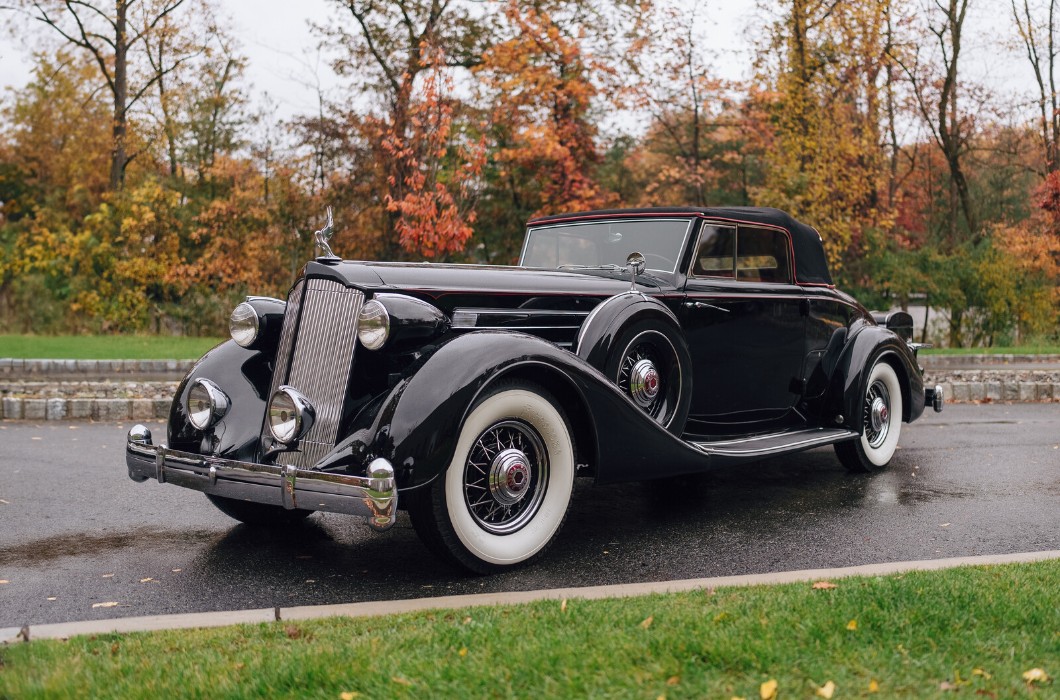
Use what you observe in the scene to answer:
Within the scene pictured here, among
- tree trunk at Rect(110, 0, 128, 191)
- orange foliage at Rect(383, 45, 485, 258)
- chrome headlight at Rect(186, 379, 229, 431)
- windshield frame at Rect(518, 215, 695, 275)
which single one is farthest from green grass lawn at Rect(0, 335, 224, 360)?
chrome headlight at Rect(186, 379, 229, 431)

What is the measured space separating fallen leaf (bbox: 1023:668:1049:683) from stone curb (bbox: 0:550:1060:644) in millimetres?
1188

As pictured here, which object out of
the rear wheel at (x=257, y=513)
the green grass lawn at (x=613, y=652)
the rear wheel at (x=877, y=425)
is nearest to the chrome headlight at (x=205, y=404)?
the rear wheel at (x=257, y=513)

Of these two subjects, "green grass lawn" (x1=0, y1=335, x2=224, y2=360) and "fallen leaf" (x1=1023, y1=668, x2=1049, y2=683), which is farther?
"green grass lawn" (x1=0, y1=335, x2=224, y2=360)

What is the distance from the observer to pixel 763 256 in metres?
6.60

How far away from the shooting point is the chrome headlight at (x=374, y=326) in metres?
4.27

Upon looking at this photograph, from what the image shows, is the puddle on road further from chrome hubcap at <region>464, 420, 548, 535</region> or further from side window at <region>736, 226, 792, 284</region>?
side window at <region>736, 226, 792, 284</region>

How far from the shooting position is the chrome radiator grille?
14.3ft

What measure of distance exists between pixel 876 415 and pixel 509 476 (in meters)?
3.87

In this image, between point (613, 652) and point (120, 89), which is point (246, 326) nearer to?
point (613, 652)

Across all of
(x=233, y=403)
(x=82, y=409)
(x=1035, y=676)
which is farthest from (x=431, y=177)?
(x=1035, y=676)

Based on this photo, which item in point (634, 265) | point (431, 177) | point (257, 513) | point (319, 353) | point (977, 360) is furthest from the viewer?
point (977, 360)

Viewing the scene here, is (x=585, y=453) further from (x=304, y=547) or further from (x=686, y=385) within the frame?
(x=304, y=547)

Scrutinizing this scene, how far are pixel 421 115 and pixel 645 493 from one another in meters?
11.2

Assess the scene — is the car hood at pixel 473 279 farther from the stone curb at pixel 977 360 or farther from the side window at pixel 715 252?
the stone curb at pixel 977 360
